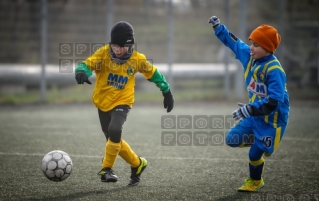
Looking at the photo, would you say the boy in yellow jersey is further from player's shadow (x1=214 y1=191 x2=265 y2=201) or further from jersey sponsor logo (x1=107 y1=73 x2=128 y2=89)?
player's shadow (x1=214 y1=191 x2=265 y2=201)

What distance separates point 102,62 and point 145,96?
10.3 metres

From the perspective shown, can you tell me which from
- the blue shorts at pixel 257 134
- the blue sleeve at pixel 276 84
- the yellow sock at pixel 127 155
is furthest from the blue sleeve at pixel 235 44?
the yellow sock at pixel 127 155

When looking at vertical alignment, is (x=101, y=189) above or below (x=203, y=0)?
below

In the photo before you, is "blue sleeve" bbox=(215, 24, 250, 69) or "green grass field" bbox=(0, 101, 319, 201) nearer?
"green grass field" bbox=(0, 101, 319, 201)

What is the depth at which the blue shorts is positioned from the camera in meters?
5.35

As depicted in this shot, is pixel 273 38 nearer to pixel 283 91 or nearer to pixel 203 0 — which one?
pixel 283 91

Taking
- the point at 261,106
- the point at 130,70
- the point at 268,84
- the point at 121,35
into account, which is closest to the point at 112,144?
the point at 130,70

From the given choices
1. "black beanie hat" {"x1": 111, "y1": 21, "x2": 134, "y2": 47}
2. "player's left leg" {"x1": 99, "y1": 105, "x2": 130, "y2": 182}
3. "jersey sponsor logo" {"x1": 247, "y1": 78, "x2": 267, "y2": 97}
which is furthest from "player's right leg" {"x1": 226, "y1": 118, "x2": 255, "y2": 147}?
"black beanie hat" {"x1": 111, "y1": 21, "x2": 134, "y2": 47}

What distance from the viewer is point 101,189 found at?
17.6 ft

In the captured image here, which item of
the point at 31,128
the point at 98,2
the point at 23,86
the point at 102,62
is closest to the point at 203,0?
the point at 98,2

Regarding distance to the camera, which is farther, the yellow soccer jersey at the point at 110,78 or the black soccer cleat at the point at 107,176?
the yellow soccer jersey at the point at 110,78

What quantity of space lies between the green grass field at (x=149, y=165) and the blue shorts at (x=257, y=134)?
1.51 feet

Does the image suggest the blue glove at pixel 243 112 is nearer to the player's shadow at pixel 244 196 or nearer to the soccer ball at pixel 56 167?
the player's shadow at pixel 244 196

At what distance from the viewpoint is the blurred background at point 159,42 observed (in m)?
15.1
